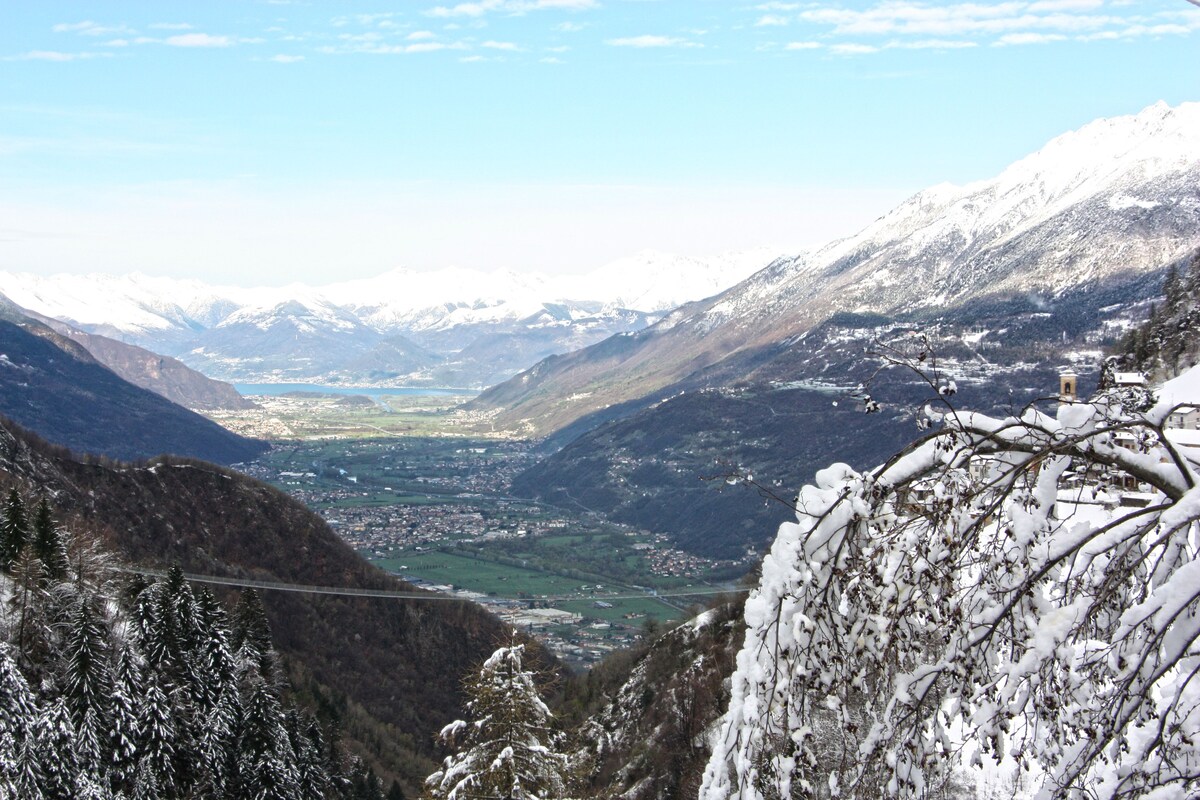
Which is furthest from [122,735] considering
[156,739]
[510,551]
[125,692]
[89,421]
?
[89,421]

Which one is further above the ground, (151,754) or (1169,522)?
(1169,522)

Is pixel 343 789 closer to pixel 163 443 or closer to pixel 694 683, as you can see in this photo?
pixel 694 683

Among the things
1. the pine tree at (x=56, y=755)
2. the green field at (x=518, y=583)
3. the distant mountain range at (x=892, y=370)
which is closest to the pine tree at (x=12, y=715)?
the pine tree at (x=56, y=755)

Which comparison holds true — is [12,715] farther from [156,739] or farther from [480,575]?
[480,575]

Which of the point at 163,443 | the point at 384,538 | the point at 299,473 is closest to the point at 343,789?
the point at 384,538

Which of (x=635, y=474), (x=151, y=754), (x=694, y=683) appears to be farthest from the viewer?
(x=635, y=474)

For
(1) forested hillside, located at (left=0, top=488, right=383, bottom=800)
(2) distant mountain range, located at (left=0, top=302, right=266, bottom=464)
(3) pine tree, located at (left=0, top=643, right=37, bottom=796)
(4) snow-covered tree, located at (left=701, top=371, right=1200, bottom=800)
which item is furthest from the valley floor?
(4) snow-covered tree, located at (left=701, top=371, right=1200, bottom=800)
